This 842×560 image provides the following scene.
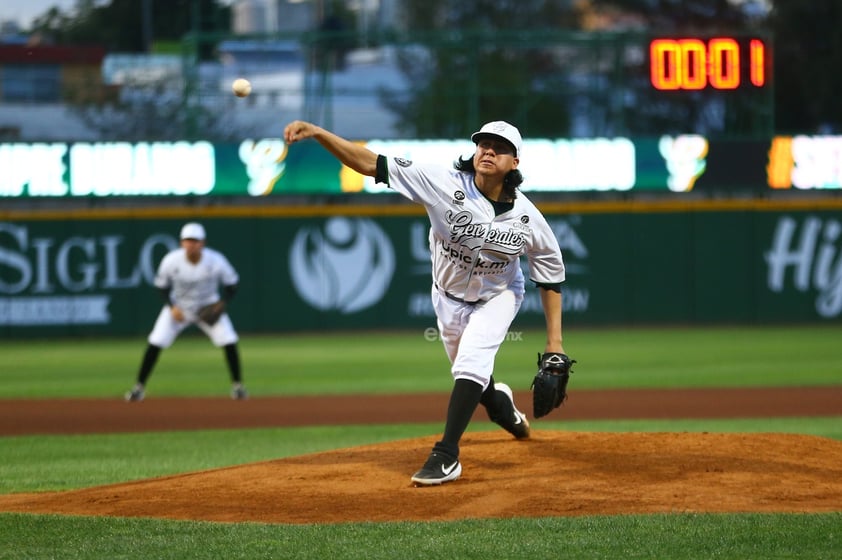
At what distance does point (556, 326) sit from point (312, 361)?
11.1 meters

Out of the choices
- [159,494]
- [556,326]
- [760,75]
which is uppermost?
[760,75]

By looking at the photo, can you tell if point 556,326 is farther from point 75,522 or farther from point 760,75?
point 760,75

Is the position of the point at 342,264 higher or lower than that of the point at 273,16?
lower

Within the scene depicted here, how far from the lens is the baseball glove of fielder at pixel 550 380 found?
20.6 ft

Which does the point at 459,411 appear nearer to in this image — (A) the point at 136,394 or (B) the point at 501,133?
(B) the point at 501,133

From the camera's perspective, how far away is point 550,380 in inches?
247

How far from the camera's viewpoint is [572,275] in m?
22.8

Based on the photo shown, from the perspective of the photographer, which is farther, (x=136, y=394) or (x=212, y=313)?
(x=212, y=313)

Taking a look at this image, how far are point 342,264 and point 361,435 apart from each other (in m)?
12.6

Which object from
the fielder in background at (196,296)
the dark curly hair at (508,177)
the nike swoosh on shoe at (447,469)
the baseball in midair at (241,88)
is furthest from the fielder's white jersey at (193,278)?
the nike swoosh on shoe at (447,469)

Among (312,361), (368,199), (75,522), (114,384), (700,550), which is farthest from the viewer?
(368,199)

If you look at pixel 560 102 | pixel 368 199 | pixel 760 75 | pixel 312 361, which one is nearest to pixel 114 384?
pixel 312 361

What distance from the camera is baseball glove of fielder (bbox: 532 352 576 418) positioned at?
20.6ft

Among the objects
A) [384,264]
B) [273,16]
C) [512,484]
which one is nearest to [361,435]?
[512,484]
